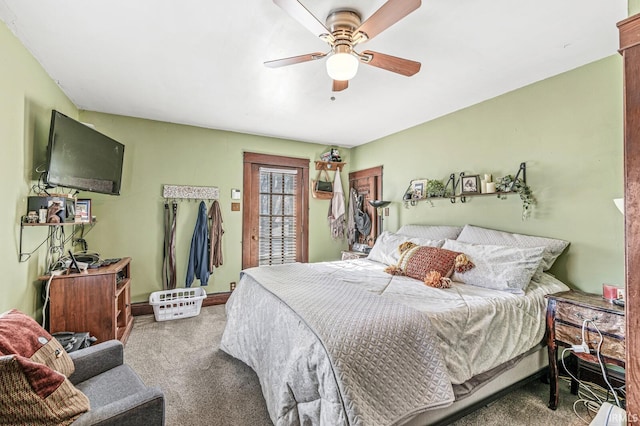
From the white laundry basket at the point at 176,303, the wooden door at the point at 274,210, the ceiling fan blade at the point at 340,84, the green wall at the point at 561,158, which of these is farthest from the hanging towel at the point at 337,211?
the ceiling fan blade at the point at 340,84

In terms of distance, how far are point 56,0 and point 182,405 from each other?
2548 mm

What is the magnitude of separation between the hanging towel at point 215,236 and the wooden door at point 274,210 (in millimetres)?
376

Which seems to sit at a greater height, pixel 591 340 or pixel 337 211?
pixel 337 211

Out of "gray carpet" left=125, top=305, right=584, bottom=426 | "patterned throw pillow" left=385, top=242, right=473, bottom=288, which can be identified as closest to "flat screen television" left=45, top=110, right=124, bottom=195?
"gray carpet" left=125, top=305, right=584, bottom=426

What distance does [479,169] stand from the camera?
9.93ft

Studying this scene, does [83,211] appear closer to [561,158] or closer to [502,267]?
[502,267]

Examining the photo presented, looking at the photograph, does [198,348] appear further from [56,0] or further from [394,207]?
→ [394,207]

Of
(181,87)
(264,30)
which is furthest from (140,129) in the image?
(264,30)

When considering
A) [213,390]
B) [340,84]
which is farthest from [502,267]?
[213,390]

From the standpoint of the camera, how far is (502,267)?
7.17 ft

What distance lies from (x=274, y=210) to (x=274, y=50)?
2.70 metres

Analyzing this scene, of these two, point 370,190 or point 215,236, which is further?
point 370,190

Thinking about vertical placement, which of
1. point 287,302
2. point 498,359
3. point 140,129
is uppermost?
point 140,129

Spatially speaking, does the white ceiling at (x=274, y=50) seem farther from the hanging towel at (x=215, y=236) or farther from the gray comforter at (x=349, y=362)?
the gray comforter at (x=349, y=362)
